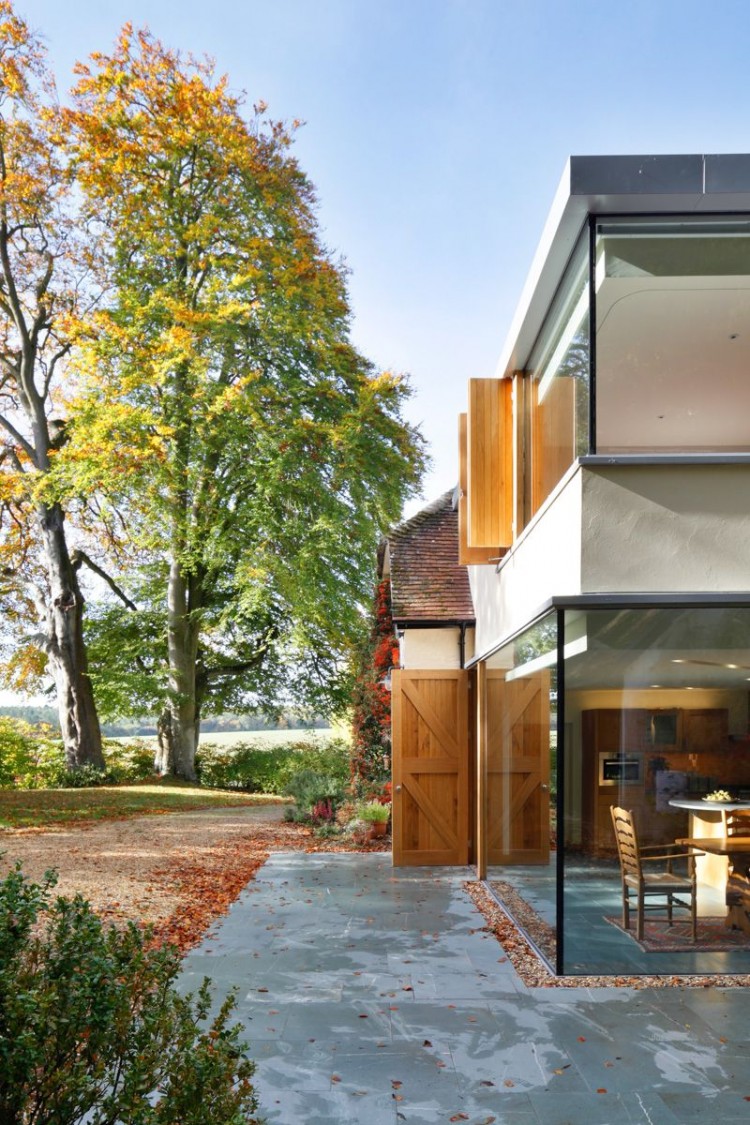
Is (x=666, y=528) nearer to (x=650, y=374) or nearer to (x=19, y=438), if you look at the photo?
(x=650, y=374)

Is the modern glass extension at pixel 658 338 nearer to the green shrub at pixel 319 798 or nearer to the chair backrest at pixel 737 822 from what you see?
the chair backrest at pixel 737 822

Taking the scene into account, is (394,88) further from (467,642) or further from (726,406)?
(726,406)

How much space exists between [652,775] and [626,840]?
0.56 metres

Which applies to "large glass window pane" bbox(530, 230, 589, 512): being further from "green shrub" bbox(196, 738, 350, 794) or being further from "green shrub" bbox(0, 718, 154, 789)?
"green shrub" bbox(196, 738, 350, 794)

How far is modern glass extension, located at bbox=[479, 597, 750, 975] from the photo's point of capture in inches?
284

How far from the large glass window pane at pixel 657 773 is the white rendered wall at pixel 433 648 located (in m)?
5.69

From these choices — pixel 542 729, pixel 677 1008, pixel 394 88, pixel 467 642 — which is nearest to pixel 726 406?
pixel 542 729

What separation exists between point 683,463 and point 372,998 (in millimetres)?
4307

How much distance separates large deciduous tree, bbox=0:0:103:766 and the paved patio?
47.7 ft

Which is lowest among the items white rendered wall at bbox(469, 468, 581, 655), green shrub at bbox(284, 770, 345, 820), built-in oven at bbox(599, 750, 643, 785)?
green shrub at bbox(284, 770, 345, 820)

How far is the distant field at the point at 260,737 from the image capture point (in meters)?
26.8

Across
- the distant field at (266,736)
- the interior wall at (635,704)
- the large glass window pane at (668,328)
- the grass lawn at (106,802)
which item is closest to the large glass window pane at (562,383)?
the large glass window pane at (668,328)

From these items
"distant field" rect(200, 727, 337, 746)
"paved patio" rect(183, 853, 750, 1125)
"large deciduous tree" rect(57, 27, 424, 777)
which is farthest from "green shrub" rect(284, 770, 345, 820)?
"distant field" rect(200, 727, 337, 746)

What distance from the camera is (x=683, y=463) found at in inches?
277
